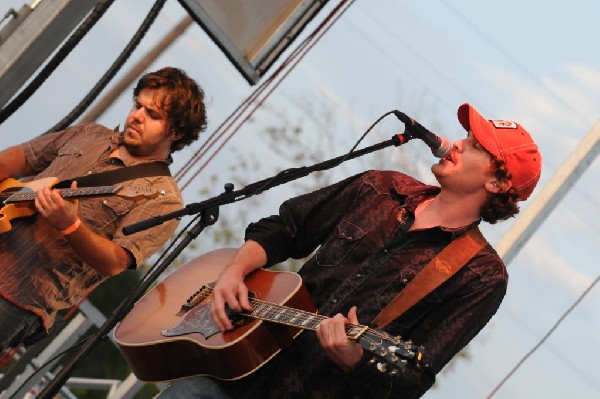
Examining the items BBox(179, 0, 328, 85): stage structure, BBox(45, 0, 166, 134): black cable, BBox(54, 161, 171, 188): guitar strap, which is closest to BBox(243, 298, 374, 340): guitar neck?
BBox(54, 161, 171, 188): guitar strap

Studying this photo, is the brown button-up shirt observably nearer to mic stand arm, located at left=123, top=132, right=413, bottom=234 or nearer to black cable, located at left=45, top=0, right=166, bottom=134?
mic stand arm, located at left=123, top=132, right=413, bottom=234

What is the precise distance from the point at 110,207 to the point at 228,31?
3.11ft

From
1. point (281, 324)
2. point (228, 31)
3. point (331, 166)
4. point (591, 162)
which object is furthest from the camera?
point (591, 162)

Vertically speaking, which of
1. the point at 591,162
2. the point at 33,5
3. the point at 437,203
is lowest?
the point at 591,162

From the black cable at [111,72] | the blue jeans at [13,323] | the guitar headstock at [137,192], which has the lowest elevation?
the blue jeans at [13,323]

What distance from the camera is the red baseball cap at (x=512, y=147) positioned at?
313cm

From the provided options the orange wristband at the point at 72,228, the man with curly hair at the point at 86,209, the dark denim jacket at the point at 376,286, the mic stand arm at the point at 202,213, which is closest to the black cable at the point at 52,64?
the man with curly hair at the point at 86,209

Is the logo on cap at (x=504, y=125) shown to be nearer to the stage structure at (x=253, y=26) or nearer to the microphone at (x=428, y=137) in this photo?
the microphone at (x=428, y=137)

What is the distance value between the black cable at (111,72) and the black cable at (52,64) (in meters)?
0.57

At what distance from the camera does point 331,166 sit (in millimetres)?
3189

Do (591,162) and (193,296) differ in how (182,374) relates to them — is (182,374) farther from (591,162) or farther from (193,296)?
(591,162)

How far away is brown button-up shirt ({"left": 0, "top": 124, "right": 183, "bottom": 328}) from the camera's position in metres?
3.59

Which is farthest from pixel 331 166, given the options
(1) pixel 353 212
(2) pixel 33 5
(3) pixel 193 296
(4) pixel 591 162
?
(4) pixel 591 162

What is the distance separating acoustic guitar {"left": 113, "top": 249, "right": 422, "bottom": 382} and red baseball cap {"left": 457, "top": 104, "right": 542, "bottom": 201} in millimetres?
746
